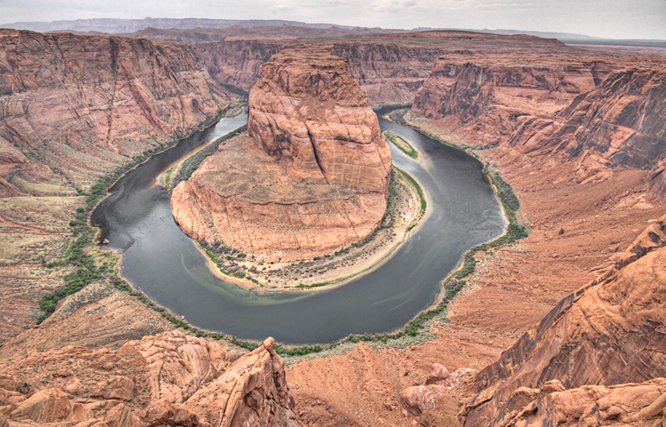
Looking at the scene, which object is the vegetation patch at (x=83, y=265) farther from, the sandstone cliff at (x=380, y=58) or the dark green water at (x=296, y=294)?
the sandstone cliff at (x=380, y=58)

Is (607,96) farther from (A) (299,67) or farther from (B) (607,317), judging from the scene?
(B) (607,317)

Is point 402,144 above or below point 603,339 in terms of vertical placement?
above

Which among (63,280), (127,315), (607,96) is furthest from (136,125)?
(607,96)

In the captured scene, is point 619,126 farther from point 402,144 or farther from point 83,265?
point 83,265

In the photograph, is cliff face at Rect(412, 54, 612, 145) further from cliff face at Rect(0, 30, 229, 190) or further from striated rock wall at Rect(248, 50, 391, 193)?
cliff face at Rect(0, 30, 229, 190)

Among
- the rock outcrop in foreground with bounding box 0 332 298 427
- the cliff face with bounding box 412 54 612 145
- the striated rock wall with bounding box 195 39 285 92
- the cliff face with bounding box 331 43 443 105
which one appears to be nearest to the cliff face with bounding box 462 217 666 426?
the rock outcrop in foreground with bounding box 0 332 298 427

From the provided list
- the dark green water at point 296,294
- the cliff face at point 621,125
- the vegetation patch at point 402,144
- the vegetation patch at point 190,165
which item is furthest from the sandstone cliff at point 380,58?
the dark green water at point 296,294

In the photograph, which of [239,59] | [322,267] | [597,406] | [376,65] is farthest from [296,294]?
[239,59]
